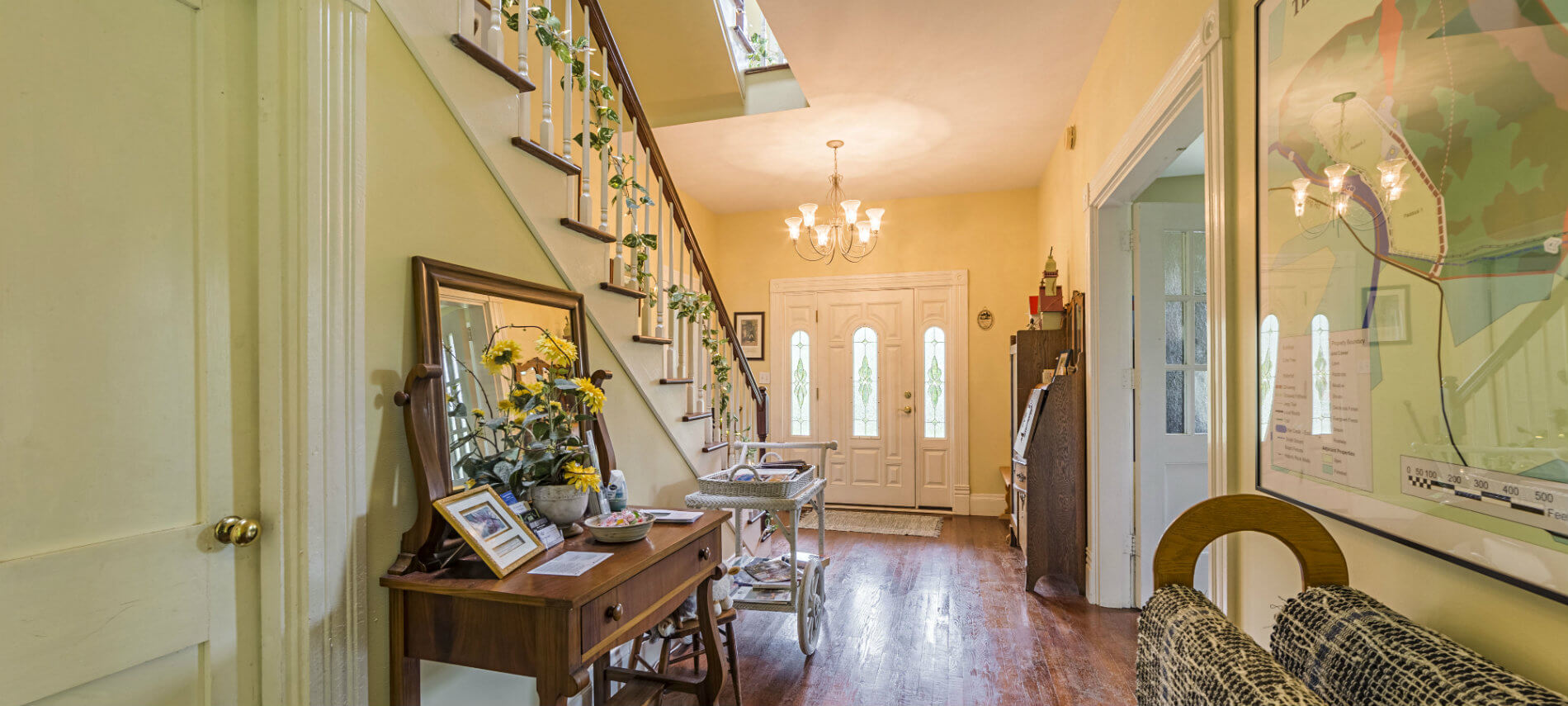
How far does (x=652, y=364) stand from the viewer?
2.55 meters

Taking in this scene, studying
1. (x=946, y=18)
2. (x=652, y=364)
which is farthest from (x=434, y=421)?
(x=946, y=18)

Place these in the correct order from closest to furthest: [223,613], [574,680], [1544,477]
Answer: [1544,477] → [223,613] → [574,680]

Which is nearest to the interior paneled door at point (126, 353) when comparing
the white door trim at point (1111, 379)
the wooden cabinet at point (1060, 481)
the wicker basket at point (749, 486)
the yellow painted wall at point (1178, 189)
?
the wicker basket at point (749, 486)

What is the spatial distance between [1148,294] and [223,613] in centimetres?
358

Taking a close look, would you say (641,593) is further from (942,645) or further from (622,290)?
(942,645)

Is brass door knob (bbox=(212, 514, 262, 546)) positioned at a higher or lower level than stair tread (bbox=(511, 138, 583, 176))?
lower

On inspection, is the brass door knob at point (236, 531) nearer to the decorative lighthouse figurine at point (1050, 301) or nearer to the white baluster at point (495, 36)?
the white baluster at point (495, 36)

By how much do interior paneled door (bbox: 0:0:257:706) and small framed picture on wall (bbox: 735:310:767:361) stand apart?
16.5 ft

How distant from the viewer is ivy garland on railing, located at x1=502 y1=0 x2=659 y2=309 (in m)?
1.89

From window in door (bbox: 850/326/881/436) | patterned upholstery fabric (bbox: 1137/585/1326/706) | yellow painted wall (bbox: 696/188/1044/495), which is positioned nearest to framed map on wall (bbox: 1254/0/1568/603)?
patterned upholstery fabric (bbox: 1137/585/1326/706)

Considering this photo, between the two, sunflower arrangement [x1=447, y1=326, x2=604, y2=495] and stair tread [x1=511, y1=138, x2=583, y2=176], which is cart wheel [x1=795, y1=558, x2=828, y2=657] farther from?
stair tread [x1=511, y1=138, x2=583, y2=176]

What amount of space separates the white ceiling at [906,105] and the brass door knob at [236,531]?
8.61 ft

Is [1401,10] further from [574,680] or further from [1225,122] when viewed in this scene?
[574,680]

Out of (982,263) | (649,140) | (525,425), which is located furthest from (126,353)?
(982,263)
